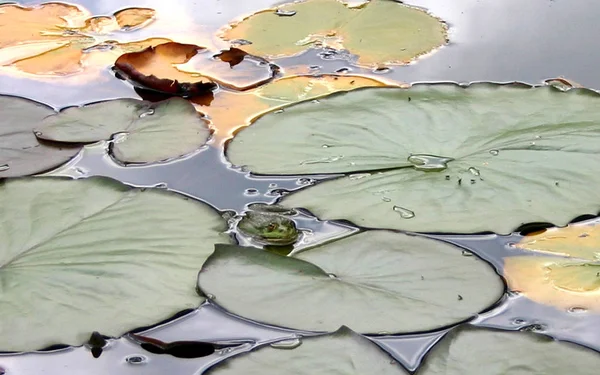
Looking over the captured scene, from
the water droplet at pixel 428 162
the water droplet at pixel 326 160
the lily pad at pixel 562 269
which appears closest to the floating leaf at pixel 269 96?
the water droplet at pixel 326 160

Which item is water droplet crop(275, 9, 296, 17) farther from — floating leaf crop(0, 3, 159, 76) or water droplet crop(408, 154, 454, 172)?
water droplet crop(408, 154, 454, 172)

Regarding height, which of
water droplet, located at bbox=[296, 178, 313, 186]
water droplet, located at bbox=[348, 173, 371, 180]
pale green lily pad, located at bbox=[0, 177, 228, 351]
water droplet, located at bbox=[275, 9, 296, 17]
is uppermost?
water droplet, located at bbox=[275, 9, 296, 17]

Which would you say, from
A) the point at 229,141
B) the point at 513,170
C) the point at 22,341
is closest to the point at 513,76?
the point at 513,170

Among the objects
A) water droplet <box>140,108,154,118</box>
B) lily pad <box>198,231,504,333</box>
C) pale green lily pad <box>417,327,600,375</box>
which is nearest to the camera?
pale green lily pad <box>417,327,600,375</box>

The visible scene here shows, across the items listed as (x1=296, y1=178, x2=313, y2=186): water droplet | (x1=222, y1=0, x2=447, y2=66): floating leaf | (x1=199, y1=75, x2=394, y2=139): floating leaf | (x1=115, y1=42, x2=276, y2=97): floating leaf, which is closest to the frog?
(x1=296, y1=178, x2=313, y2=186): water droplet

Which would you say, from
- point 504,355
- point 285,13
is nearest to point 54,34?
point 285,13

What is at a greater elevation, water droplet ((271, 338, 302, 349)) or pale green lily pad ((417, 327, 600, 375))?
pale green lily pad ((417, 327, 600, 375))
